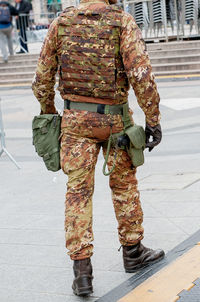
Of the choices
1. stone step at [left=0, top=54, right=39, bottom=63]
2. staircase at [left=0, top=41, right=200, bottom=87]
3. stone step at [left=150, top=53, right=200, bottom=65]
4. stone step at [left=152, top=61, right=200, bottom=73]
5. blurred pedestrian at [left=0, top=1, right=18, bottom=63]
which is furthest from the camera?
stone step at [left=0, top=54, right=39, bottom=63]

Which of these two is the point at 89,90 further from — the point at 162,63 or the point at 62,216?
the point at 162,63

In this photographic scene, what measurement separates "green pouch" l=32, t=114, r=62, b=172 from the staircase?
11.6 meters

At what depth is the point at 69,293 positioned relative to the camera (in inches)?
161

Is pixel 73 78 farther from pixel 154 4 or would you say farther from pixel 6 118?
pixel 154 4

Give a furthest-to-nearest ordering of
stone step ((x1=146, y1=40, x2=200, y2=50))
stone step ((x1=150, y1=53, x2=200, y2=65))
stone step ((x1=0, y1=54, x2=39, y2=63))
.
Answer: stone step ((x1=0, y1=54, x2=39, y2=63)) < stone step ((x1=146, y1=40, x2=200, y2=50)) < stone step ((x1=150, y1=53, x2=200, y2=65))

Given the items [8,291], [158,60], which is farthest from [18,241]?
[158,60]

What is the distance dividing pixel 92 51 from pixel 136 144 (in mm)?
→ 618

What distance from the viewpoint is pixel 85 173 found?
402 centimetres

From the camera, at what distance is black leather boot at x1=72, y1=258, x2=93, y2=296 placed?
3943 millimetres

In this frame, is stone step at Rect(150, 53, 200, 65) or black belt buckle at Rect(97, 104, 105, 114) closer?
black belt buckle at Rect(97, 104, 105, 114)

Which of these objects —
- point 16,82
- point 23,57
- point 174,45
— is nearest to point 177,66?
point 174,45

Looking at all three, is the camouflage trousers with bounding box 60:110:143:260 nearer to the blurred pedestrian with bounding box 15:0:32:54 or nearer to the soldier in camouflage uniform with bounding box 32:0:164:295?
the soldier in camouflage uniform with bounding box 32:0:164:295

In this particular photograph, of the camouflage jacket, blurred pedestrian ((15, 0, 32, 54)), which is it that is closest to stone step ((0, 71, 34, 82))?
→ blurred pedestrian ((15, 0, 32, 54))

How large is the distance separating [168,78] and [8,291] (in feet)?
37.8
